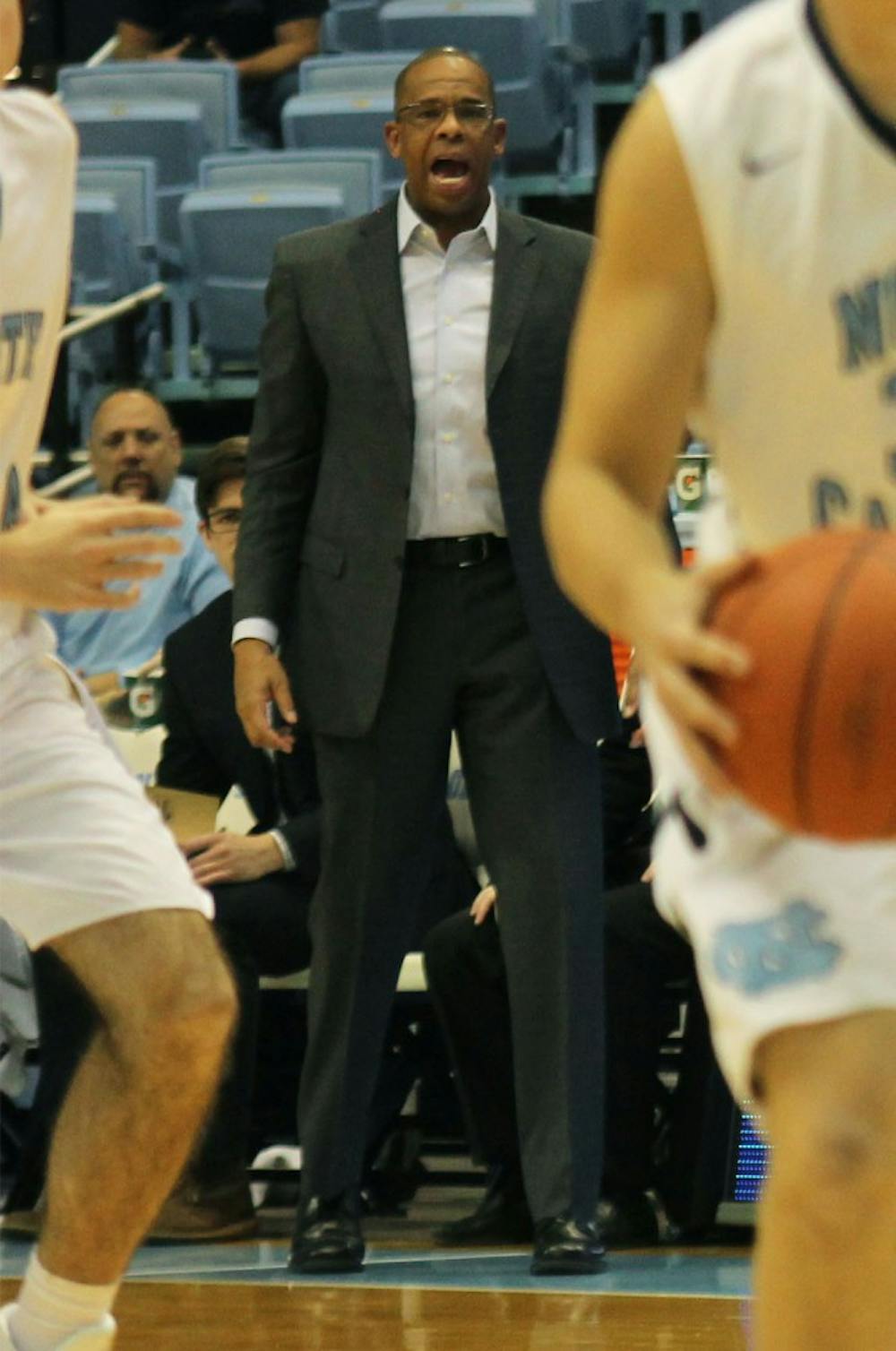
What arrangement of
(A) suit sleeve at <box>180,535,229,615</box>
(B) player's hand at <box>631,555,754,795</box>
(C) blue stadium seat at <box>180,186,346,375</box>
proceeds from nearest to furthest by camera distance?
1. (B) player's hand at <box>631,555,754,795</box>
2. (A) suit sleeve at <box>180,535,229,615</box>
3. (C) blue stadium seat at <box>180,186,346,375</box>

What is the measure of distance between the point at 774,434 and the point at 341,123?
821 cm

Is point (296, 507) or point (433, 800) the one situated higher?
point (296, 507)

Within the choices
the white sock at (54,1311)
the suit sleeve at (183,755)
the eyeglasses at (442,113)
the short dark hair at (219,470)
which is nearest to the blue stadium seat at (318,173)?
the short dark hair at (219,470)

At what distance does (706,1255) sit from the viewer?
491cm

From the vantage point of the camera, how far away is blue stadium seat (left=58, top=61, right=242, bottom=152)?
35.2 feet

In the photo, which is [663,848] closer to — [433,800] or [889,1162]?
[889,1162]

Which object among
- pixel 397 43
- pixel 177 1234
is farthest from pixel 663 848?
pixel 397 43

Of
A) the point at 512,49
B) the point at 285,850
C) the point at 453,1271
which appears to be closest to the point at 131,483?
the point at 285,850

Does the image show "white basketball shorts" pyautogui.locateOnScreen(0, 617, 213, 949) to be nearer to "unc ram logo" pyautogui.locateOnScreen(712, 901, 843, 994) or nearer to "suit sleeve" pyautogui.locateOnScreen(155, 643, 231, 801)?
"unc ram logo" pyautogui.locateOnScreen(712, 901, 843, 994)

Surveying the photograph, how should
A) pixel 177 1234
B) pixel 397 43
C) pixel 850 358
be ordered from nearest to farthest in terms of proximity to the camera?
pixel 850 358, pixel 177 1234, pixel 397 43

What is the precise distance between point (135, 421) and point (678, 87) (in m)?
5.12

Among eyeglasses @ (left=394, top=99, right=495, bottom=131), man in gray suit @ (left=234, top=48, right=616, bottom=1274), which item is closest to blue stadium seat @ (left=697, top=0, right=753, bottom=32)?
eyeglasses @ (left=394, top=99, right=495, bottom=131)

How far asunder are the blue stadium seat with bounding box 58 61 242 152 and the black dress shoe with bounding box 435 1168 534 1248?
655 centimetres

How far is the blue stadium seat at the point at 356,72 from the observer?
1015cm
